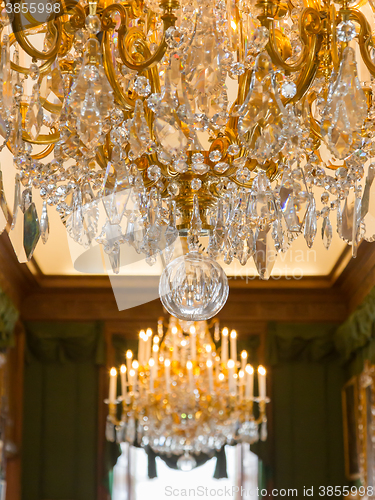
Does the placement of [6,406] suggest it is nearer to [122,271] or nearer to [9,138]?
[122,271]

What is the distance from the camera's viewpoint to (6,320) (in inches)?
191

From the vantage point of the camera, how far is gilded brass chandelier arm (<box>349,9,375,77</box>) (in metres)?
1.11

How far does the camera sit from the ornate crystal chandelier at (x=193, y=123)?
41.1 inches

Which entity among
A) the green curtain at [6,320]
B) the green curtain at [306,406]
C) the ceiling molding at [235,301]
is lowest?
the green curtain at [306,406]

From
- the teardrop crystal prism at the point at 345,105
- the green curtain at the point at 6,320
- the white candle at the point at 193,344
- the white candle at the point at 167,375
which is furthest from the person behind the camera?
the green curtain at the point at 6,320

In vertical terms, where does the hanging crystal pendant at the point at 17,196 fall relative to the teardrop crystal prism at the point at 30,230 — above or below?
above

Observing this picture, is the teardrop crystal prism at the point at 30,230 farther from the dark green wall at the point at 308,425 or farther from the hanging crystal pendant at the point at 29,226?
the dark green wall at the point at 308,425

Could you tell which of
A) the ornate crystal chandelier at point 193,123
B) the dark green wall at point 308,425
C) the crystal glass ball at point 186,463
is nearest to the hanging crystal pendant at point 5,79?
the ornate crystal chandelier at point 193,123

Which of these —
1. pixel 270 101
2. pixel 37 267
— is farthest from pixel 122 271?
pixel 270 101

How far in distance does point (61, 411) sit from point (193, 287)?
4561 mm

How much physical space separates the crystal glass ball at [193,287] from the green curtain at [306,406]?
440 centimetres

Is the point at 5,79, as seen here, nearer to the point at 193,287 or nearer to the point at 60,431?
the point at 193,287

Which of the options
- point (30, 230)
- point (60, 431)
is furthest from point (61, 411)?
point (30, 230)

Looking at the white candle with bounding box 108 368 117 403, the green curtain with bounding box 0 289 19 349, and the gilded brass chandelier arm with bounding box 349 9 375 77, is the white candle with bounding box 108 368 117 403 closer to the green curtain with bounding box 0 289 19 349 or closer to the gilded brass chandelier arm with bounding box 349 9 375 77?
the green curtain with bounding box 0 289 19 349
